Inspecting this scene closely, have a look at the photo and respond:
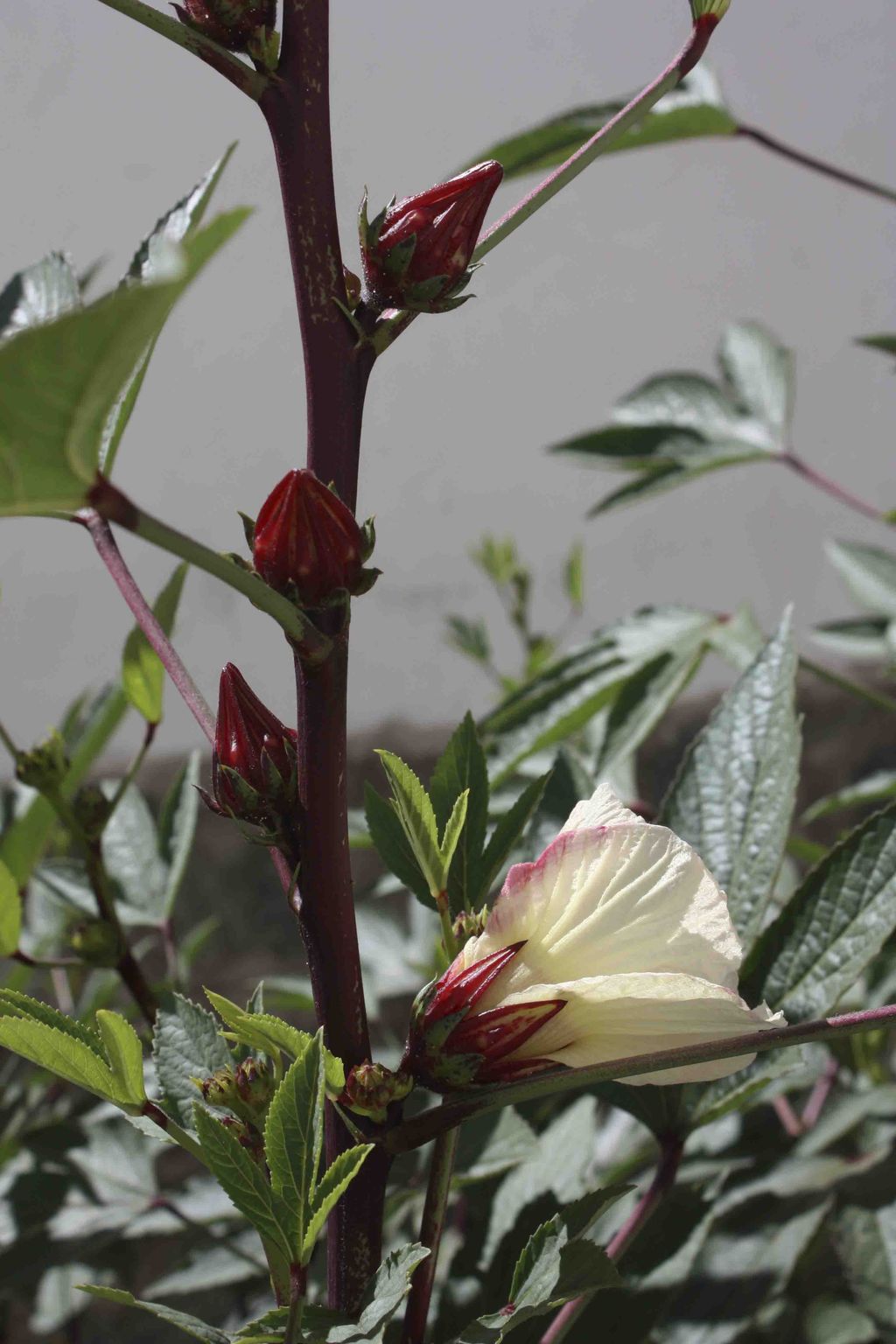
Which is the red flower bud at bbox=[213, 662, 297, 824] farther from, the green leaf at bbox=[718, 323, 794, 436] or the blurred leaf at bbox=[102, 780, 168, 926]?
the green leaf at bbox=[718, 323, 794, 436]

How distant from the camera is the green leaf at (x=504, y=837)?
0.29 m

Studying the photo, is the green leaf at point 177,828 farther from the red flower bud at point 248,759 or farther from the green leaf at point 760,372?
the green leaf at point 760,372

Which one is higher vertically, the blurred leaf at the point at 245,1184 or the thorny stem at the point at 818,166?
the thorny stem at the point at 818,166

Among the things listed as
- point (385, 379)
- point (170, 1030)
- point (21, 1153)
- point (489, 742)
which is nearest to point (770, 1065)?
point (170, 1030)

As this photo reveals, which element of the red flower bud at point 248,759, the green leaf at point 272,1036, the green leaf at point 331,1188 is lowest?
the green leaf at point 331,1188

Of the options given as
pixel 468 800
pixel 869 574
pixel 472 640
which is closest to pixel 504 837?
pixel 468 800

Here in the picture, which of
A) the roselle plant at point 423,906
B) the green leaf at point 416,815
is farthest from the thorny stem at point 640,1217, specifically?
the green leaf at point 416,815

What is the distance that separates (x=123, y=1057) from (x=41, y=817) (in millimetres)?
276

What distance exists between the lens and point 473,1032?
24 cm

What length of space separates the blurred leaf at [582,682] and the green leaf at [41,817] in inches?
6.4

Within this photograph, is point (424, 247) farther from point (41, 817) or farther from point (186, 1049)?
point (41, 817)

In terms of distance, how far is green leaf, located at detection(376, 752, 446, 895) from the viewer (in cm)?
26

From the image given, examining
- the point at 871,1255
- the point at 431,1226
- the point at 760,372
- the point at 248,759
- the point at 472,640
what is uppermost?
the point at 760,372

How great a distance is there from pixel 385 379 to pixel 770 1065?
1637mm
